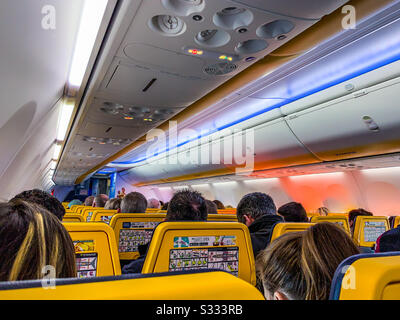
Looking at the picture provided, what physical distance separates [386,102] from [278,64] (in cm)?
153

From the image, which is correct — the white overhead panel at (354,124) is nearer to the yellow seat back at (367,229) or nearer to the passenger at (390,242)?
the yellow seat back at (367,229)

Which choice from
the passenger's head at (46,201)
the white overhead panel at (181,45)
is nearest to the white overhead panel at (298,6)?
the white overhead panel at (181,45)

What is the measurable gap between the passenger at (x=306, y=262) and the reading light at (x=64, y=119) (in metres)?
5.50

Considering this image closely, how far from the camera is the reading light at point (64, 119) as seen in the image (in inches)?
232

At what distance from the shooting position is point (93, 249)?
1.83m

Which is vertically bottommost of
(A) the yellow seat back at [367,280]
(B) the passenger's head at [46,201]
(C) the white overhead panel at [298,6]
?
(A) the yellow seat back at [367,280]

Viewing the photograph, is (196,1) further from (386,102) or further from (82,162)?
(82,162)

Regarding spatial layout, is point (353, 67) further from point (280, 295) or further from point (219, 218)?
point (280, 295)

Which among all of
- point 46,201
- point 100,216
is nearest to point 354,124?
point 100,216

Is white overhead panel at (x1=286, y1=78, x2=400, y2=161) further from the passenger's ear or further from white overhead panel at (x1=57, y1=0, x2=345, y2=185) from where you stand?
the passenger's ear

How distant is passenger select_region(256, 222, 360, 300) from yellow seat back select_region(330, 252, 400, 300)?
1.08 ft

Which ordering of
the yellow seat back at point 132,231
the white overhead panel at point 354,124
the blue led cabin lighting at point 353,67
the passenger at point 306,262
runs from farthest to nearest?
the white overhead panel at point 354,124 < the blue led cabin lighting at point 353,67 < the yellow seat back at point 132,231 < the passenger at point 306,262

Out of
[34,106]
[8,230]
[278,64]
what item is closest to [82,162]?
[34,106]

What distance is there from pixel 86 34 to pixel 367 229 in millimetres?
4333
